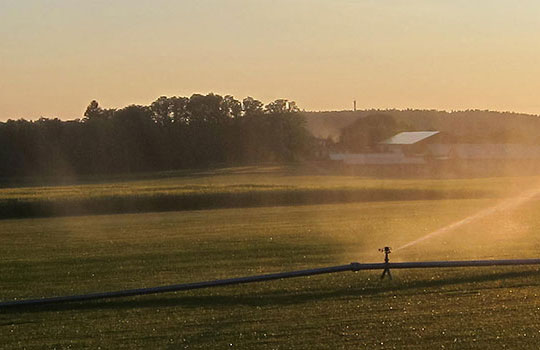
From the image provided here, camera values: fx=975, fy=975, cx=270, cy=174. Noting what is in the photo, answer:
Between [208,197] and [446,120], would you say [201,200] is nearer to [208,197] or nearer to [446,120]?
[208,197]

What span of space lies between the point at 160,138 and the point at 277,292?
3769 inches

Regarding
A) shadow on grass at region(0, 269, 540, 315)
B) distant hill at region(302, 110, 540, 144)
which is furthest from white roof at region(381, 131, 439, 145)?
shadow on grass at region(0, 269, 540, 315)

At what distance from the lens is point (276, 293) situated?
1620cm

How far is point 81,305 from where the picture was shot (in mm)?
15594

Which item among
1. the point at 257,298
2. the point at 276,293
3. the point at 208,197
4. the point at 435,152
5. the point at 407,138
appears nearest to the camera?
the point at 257,298

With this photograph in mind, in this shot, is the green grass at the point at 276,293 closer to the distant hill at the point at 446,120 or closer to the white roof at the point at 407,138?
the white roof at the point at 407,138

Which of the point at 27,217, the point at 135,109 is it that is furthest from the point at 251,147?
the point at 27,217

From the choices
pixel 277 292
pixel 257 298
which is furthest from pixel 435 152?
pixel 257 298

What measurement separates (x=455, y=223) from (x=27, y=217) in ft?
84.5

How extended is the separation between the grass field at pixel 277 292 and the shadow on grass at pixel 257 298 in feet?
0.10

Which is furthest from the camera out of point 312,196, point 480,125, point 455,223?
point 480,125

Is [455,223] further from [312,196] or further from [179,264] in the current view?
[312,196]

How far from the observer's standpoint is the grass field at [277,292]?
40.3 ft

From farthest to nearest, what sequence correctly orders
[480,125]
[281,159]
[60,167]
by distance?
[480,125] < [281,159] < [60,167]
